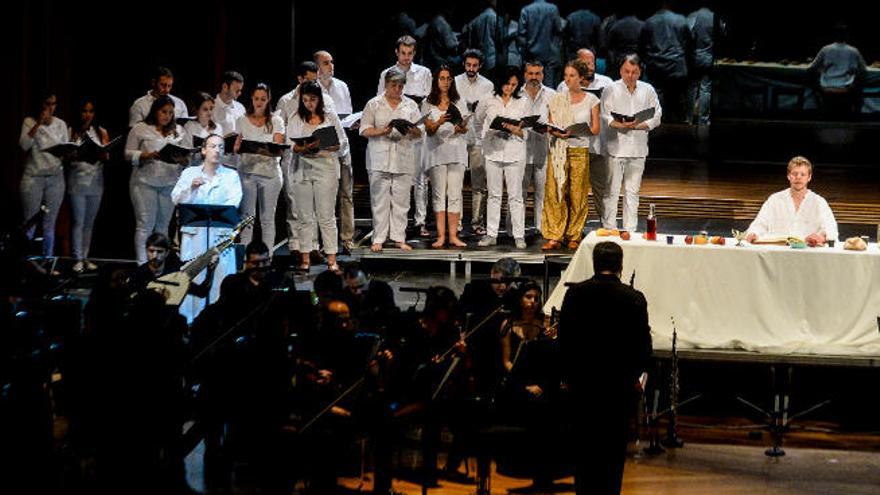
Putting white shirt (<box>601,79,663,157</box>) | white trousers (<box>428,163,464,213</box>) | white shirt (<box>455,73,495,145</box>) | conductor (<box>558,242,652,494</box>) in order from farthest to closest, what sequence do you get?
white shirt (<box>455,73,495,145</box>)
white trousers (<box>428,163,464,213</box>)
white shirt (<box>601,79,663,157</box>)
conductor (<box>558,242,652,494</box>)

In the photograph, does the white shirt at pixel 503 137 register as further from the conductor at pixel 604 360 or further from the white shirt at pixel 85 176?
the conductor at pixel 604 360

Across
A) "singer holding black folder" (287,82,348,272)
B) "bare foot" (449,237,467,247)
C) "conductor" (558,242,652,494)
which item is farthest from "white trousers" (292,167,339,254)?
"conductor" (558,242,652,494)

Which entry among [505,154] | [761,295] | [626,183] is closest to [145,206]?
[505,154]

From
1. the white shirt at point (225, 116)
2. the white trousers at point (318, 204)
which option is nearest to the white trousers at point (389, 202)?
the white trousers at point (318, 204)

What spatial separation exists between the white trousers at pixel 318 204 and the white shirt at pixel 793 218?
356 cm

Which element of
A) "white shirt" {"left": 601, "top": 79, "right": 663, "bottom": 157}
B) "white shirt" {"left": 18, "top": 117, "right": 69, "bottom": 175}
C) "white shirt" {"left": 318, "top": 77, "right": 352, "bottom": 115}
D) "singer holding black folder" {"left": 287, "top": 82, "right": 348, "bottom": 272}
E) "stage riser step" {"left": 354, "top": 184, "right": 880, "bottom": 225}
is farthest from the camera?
"stage riser step" {"left": 354, "top": 184, "right": 880, "bottom": 225}

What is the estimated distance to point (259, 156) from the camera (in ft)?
40.4

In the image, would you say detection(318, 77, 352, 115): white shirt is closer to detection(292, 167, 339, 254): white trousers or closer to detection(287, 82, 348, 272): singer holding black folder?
detection(287, 82, 348, 272): singer holding black folder

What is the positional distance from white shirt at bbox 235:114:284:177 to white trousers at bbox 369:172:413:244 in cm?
83

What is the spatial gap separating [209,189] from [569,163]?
294cm

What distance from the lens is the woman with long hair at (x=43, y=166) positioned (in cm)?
1253

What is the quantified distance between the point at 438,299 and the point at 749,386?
3074 mm

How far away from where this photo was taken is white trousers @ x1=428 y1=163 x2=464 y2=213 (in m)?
12.4

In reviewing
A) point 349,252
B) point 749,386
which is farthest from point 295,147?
point 749,386
